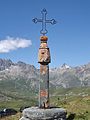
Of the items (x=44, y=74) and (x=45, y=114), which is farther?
(x=44, y=74)

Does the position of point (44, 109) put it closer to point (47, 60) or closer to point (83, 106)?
point (47, 60)

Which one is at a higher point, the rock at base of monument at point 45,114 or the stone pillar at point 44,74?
the stone pillar at point 44,74

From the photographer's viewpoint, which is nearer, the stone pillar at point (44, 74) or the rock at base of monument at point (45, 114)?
the rock at base of monument at point (45, 114)

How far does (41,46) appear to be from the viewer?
74.2 ft

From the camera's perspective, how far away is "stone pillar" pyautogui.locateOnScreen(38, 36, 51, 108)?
22.2 metres

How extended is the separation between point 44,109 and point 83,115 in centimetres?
438

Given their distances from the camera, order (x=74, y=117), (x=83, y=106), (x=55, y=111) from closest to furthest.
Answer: (x=55, y=111), (x=74, y=117), (x=83, y=106)

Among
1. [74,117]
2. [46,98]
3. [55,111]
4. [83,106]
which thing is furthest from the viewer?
[83,106]

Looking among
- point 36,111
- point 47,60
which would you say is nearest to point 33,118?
point 36,111

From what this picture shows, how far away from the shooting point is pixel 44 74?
73.7 feet

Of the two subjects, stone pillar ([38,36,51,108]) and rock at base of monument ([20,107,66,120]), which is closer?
rock at base of monument ([20,107,66,120])

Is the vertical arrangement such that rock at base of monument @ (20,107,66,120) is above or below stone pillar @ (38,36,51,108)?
below

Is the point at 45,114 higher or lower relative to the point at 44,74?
lower

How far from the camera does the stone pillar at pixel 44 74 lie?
22.2 m
